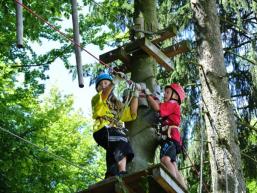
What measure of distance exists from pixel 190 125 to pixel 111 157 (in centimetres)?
415

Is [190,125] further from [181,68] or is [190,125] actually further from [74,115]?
[74,115]

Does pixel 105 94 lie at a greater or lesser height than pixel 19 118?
lesser

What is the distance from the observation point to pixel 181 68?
8.40 m

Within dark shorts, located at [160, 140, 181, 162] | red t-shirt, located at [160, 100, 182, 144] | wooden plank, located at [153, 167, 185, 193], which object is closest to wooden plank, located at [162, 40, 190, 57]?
red t-shirt, located at [160, 100, 182, 144]

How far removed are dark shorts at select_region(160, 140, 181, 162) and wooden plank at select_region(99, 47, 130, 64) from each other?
929mm

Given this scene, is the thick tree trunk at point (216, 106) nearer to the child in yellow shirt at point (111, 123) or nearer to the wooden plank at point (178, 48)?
the wooden plank at point (178, 48)

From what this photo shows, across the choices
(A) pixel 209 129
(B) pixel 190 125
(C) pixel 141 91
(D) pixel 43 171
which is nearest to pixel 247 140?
(B) pixel 190 125

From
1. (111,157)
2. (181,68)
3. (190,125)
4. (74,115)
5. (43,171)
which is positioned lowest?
(111,157)

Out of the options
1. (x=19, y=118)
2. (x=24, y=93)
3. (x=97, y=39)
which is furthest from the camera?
(x=97, y=39)

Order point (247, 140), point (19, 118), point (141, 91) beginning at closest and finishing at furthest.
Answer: point (141, 91)
point (247, 140)
point (19, 118)

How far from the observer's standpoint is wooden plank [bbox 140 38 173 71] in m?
4.89

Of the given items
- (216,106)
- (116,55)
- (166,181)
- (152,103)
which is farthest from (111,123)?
A: (216,106)

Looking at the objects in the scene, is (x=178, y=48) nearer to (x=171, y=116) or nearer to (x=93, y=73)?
(x=171, y=116)

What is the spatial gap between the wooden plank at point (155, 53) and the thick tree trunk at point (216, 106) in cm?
112
